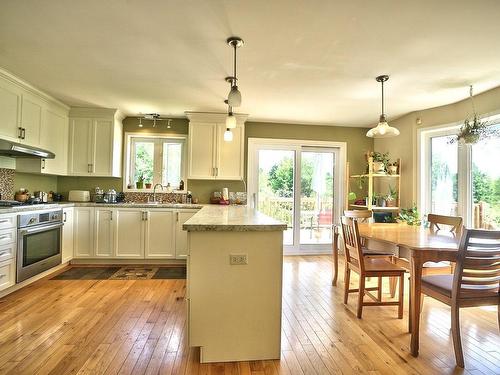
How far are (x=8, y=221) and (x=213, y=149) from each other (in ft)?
8.72

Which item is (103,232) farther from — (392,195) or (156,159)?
(392,195)

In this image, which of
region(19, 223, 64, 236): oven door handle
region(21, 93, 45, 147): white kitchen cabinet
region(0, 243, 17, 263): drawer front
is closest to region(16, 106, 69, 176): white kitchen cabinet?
region(21, 93, 45, 147): white kitchen cabinet

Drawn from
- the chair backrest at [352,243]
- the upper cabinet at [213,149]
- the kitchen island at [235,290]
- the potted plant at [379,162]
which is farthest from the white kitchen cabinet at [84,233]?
the potted plant at [379,162]

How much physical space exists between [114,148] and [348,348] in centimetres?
408

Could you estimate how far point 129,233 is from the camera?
4.08 m

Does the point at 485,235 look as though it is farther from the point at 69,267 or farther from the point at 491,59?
the point at 69,267

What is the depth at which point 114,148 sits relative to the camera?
432 centimetres

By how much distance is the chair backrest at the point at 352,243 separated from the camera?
100 inches

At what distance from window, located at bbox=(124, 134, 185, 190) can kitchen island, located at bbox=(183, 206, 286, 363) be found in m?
3.10

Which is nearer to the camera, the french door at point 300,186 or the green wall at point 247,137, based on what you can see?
the green wall at point 247,137

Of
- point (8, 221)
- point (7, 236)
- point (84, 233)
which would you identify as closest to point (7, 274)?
point (7, 236)

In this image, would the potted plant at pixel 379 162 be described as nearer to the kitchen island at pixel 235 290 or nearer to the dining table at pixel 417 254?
the dining table at pixel 417 254

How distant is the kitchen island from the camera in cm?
183

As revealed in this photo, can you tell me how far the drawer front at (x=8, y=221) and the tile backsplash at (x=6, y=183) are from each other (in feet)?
2.56
